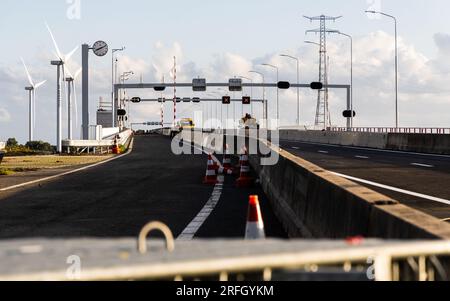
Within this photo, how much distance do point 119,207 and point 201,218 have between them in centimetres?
245

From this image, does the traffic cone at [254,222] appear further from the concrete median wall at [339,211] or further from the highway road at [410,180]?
the highway road at [410,180]

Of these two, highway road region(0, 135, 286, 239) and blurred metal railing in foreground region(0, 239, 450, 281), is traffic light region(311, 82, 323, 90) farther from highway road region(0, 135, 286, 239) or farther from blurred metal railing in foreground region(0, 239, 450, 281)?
blurred metal railing in foreground region(0, 239, 450, 281)

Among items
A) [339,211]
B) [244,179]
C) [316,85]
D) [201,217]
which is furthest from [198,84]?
[339,211]

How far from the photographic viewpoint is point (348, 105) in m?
74.6

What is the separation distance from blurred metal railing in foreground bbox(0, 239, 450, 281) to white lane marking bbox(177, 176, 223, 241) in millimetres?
6586

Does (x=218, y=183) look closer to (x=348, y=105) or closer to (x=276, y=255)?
(x=276, y=255)

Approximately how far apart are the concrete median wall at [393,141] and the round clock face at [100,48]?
17585 millimetres

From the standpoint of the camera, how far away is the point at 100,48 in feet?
153

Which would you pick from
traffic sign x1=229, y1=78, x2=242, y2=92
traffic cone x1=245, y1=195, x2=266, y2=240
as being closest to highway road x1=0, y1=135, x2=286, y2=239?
traffic cone x1=245, y1=195, x2=266, y2=240

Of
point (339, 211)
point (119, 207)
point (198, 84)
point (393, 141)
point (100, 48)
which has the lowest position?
point (119, 207)

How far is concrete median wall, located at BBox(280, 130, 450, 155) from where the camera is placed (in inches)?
1464

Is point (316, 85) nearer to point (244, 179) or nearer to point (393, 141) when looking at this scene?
point (393, 141)

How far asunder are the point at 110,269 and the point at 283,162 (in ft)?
39.2
